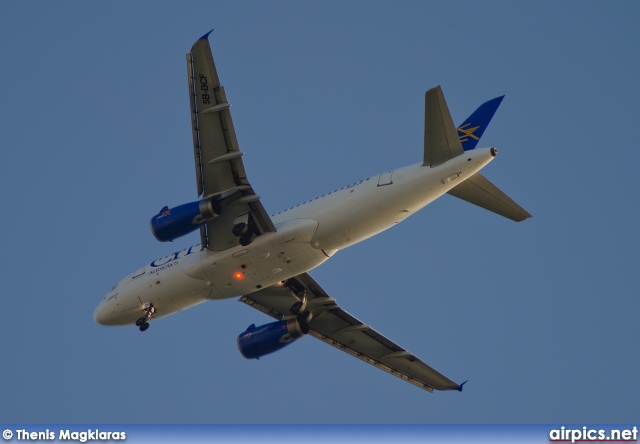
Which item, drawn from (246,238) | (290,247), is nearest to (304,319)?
(290,247)

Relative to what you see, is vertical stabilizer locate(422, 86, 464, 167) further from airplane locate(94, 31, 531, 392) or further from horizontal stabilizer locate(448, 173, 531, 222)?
horizontal stabilizer locate(448, 173, 531, 222)

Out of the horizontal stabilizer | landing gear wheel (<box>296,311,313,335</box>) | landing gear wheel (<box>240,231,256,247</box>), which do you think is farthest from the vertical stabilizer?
landing gear wheel (<box>296,311,313,335</box>)

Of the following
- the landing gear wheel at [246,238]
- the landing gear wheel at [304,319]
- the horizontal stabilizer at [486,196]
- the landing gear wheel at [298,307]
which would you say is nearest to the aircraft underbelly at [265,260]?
the landing gear wheel at [246,238]

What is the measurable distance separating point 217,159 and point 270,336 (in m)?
11.4

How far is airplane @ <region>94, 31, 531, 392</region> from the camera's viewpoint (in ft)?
133

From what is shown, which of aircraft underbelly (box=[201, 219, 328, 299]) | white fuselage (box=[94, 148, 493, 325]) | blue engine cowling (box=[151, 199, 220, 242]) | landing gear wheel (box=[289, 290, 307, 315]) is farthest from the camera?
landing gear wheel (box=[289, 290, 307, 315])

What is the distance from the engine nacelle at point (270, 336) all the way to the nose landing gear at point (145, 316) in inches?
189

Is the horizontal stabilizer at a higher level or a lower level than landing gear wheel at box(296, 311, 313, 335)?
higher

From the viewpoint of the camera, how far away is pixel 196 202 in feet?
140

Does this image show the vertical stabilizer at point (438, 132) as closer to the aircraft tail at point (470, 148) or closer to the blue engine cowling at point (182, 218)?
the aircraft tail at point (470, 148)

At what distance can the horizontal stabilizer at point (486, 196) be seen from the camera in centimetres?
4250

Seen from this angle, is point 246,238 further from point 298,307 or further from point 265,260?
point 298,307

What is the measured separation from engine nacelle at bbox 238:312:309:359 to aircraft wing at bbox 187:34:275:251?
6.56m

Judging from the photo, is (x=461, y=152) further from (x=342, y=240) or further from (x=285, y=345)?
(x=285, y=345)
